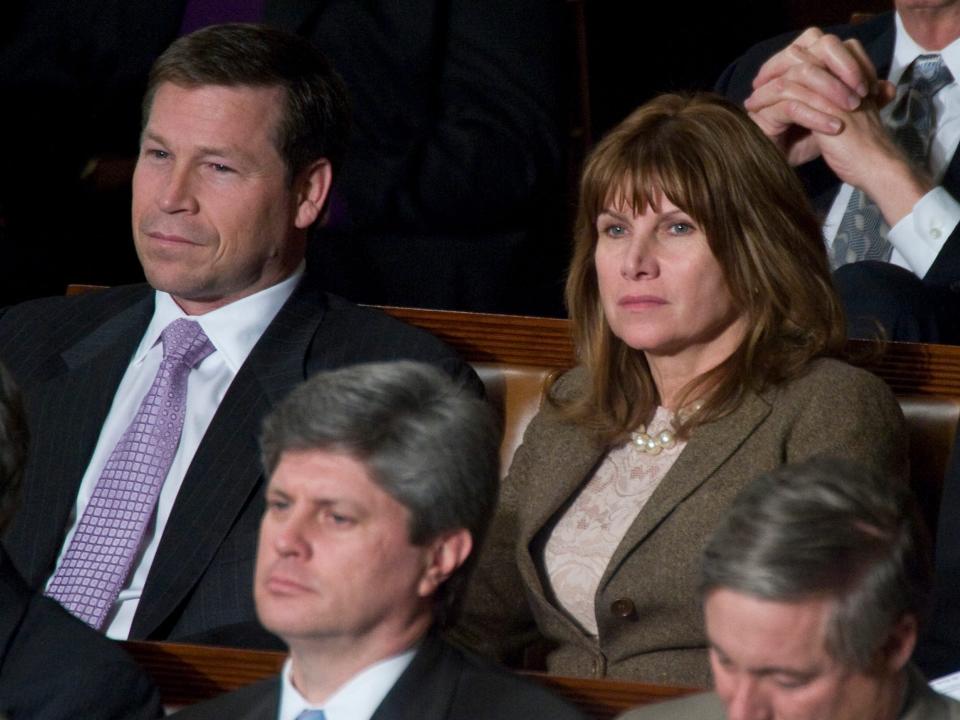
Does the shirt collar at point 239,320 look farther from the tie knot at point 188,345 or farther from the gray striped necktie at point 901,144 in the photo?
Answer: the gray striped necktie at point 901,144

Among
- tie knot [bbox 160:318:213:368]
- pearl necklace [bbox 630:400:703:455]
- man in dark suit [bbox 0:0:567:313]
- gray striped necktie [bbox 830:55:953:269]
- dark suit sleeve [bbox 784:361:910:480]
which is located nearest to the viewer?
dark suit sleeve [bbox 784:361:910:480]

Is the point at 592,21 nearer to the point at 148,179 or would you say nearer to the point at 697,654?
the point at 148,179

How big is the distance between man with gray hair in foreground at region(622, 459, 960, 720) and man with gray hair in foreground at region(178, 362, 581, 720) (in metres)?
0.21

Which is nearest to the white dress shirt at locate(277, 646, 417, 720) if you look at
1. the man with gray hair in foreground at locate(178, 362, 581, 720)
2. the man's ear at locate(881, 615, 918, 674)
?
the man with gray hair in foreground at locate(178, 362, 581, 720)

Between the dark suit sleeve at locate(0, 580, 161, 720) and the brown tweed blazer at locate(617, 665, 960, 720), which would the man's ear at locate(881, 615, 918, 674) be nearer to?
the brown tweed blazer at locate(617, 665, 960, 720)

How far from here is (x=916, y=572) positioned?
155 centimetres

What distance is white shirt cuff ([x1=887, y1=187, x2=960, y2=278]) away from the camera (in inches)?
105

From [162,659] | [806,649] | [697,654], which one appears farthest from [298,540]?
[697,654]

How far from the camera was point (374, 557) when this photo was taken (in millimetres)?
1690

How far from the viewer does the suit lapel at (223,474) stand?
7.57 ft

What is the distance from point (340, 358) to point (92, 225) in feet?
4.03

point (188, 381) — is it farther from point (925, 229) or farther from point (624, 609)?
point (925, 229)

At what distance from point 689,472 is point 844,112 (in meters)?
0.79

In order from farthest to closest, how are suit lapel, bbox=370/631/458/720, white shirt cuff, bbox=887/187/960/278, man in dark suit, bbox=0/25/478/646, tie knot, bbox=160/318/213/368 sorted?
1. white shirt cuff, bbox=887/187/960/278
2. tie knot, bbox=160/318/213/368
3. man in dark suit, bbox=0/25/478/646
4. suit lapel, bbox=370/631/458/720
